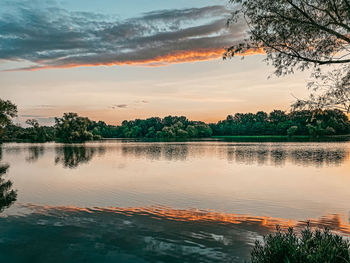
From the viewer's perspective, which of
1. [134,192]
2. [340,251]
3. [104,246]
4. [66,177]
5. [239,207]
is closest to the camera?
[340,251]

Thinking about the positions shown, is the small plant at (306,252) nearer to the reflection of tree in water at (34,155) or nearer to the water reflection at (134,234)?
the water reflection at (134,234)

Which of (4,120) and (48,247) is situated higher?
(4,120)

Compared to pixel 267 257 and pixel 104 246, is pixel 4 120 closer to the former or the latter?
pixel 104 246

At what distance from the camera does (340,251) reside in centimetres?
629

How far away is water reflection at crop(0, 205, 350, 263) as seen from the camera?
9.36 meters

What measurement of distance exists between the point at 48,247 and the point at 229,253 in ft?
19.9

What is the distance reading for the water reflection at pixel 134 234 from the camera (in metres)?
9.36

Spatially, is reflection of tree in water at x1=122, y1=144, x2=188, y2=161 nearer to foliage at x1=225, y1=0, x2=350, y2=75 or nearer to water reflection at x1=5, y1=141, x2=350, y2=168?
water reflection at x1=5, y1=141, x2=350, y2=168

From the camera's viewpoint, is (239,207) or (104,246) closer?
(104,246)

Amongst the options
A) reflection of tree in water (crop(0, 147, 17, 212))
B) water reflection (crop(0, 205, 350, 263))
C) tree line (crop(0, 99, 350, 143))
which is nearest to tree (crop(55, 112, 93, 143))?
tree line (crop(0, 99, 350, 143))

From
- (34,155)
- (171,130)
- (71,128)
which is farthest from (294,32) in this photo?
(171,130)

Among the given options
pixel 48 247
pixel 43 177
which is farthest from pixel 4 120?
pixel 48 247

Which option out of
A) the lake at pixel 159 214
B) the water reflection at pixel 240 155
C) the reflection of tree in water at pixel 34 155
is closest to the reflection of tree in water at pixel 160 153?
the water reflection at pixel 240 155

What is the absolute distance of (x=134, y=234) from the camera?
11.3 meters
